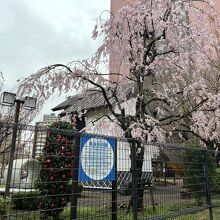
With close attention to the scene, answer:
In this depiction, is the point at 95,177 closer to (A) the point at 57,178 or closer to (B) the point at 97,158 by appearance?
(B) the point at 97,158

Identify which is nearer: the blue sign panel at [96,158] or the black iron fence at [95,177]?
the black iron fence at [95,177]

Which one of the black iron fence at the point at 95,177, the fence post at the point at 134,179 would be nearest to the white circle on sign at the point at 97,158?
the black iron fence at the point at 95,177

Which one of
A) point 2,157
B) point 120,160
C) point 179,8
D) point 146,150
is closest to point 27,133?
point 2,157

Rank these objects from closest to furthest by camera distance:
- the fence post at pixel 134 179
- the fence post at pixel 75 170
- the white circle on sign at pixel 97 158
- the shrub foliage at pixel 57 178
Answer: the fence post at pixel 75 170
the white circle on sign at pixel 97 158
the fence post at pixel 134 179
the shrub foliage at pixel 57 178

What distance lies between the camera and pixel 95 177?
170 inches

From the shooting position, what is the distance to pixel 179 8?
9781 mm

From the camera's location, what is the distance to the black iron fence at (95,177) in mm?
3526

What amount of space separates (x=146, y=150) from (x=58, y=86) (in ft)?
15.9

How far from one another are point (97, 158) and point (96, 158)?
0.02 meters

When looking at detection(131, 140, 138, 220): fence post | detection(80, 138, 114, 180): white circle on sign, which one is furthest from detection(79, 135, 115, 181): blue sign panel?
detection(131, 140, 138, 220): fence post

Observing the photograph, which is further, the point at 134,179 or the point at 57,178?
the point at 57,178

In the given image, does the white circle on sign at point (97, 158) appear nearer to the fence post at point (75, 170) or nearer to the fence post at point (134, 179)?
the fence post at point (75, 170)

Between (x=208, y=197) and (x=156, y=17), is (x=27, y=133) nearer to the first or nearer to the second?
(x=208, y=197)

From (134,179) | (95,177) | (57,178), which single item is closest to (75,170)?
(95,177)
